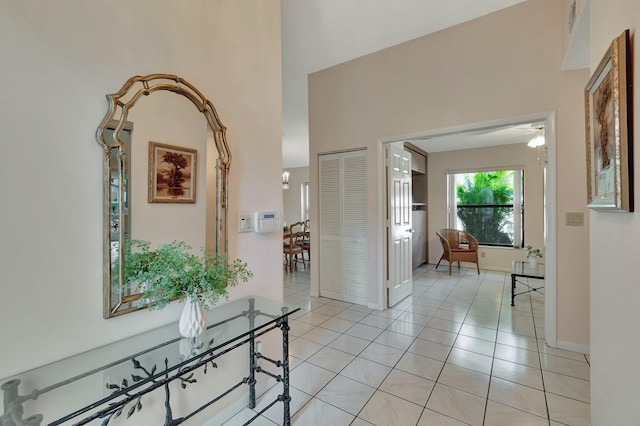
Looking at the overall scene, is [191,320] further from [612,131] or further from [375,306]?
[375,306]

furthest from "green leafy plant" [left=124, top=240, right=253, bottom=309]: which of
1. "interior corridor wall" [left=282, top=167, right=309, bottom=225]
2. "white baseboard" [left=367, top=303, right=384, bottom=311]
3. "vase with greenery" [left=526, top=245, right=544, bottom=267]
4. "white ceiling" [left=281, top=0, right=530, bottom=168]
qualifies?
"interior corridor wall" [left=282, top=167, right=309, bottom=225]

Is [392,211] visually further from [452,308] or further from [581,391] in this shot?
[581,391]

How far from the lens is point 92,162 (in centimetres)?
111

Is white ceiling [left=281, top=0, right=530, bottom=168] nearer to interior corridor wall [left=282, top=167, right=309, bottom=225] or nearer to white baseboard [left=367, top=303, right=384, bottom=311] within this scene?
white baseboard [left=367, top=303, right=384, bottom=311]

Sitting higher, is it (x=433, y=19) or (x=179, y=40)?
(x=433, y=19)

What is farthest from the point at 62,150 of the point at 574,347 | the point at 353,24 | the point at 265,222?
the point at 574,347

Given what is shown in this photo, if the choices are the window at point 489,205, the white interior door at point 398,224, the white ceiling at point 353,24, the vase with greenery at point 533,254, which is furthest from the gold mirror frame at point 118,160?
the window at point 489,205

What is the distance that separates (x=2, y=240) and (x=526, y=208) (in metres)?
6.59

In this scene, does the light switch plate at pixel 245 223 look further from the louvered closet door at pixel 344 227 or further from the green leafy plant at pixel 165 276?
the louvered closet door at pixel 344 227

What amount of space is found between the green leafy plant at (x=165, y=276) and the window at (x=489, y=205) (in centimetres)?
582

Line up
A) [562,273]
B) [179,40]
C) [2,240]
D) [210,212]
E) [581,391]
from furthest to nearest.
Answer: [562,273] < [581,391] < [210,212] < [179,40] < [2,240]

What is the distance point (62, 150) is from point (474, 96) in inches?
125

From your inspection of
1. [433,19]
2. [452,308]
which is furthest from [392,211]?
[433,19]

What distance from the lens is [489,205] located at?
18.8ft
